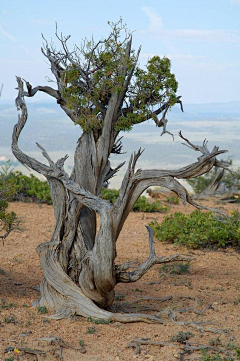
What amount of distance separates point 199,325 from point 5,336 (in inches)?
86.4

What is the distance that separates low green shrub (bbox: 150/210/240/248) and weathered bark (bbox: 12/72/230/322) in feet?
11.3

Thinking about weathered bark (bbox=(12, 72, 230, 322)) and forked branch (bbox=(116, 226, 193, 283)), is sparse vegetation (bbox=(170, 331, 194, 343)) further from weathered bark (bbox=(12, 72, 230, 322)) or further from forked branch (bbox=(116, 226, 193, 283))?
forked branch (bbox=(116, 226, 193, 283))

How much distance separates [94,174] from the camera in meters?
6.63

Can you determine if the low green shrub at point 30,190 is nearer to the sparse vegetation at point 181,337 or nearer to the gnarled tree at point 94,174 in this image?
the gnarled tree at point 94,174

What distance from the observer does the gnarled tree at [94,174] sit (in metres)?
6.04

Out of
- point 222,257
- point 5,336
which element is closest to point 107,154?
point 5,336

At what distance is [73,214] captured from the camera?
6.43 m

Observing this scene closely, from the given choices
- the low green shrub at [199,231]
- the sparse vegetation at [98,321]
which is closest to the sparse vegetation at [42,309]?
the sparse vegetation at [98,321]

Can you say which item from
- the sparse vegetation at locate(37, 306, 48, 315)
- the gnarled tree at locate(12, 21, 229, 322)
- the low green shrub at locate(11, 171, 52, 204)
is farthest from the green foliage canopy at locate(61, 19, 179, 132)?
the low green shrub at locate(11, 171, 52, 204)

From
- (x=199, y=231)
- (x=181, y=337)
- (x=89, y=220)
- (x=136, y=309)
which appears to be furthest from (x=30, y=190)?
(x=181, y=337)

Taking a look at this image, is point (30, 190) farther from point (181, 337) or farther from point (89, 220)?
point (181, 337)

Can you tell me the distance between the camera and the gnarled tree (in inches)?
238

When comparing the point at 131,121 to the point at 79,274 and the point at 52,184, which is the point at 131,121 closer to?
the point at 52,184

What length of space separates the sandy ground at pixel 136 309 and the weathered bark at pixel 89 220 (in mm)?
311
